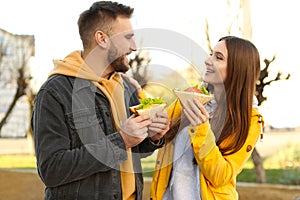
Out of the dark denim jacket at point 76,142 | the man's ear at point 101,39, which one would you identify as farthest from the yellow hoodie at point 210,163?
the man's ear at point 101,39

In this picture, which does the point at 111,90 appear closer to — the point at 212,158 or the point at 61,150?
the point at 61,150

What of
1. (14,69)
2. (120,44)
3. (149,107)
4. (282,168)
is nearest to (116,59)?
(120,44)

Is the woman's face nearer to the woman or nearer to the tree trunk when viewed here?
the woman

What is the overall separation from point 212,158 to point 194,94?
243 mm

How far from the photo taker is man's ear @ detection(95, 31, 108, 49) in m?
1.74

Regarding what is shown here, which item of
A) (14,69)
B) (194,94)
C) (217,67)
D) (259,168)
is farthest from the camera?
(14,69)

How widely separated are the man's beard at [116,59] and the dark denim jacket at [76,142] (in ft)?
0.35

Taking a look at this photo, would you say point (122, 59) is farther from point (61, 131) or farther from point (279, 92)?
point (279, 92)

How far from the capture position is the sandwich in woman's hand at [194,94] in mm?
1854

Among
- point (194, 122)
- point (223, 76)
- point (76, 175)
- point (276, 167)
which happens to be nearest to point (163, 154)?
point (194, 122)

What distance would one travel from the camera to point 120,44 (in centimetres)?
175

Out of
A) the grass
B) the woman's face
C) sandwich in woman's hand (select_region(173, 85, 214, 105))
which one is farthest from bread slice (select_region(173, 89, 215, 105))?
the grass

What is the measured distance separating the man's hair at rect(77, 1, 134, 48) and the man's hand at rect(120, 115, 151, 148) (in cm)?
33

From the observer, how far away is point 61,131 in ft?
5.23
